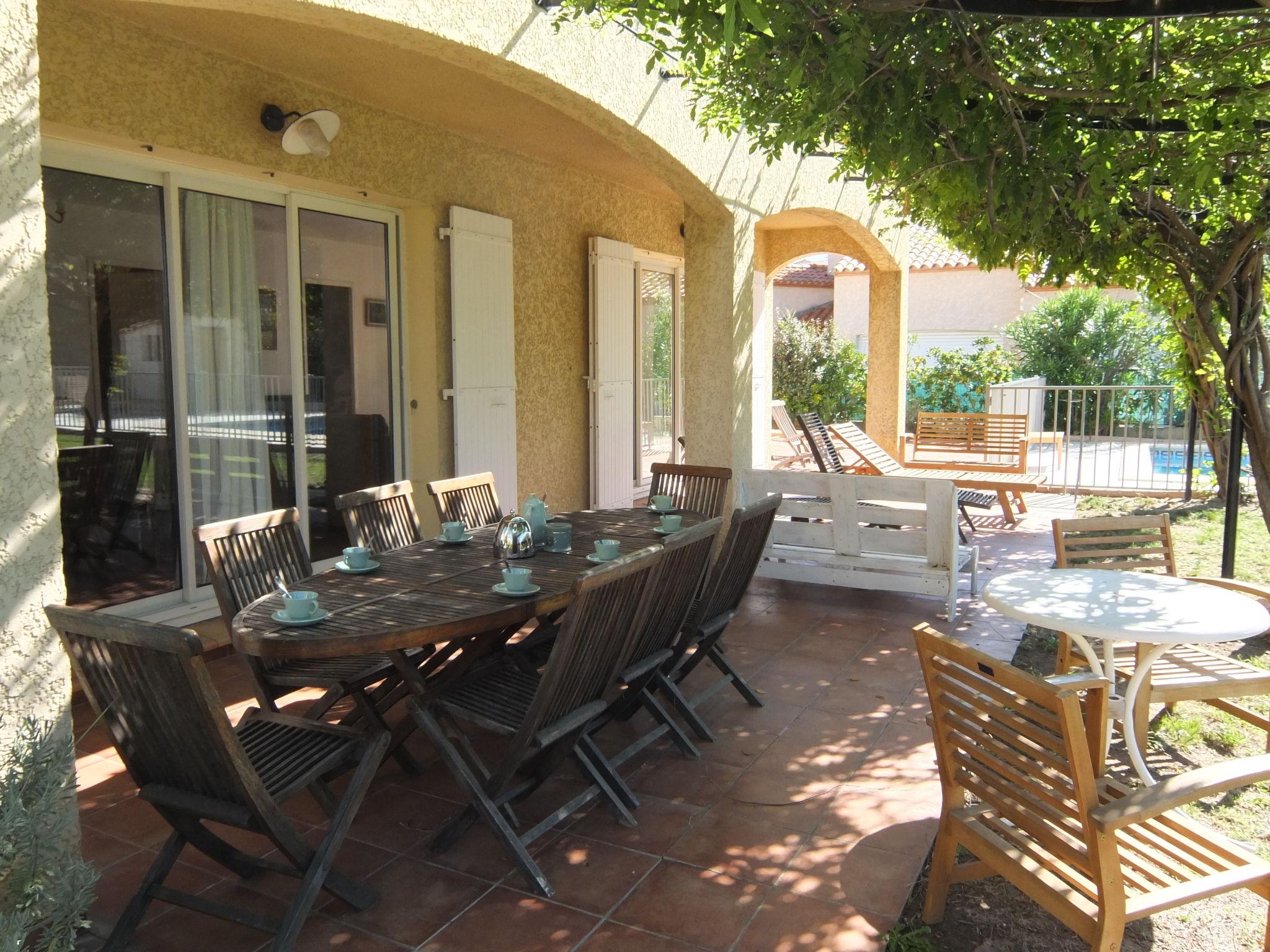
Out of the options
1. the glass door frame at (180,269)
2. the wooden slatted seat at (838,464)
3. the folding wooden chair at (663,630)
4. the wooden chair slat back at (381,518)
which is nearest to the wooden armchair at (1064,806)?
the folding wooden chair at (663,630)

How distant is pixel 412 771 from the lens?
3529 millimetres

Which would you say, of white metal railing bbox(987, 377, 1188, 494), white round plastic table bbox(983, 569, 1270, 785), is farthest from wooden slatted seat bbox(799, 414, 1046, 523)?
white round plastic table bbox(983, 569, 1270, 785)

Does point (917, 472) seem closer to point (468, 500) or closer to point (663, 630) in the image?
point (468, 500)

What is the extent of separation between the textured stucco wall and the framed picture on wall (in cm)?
366

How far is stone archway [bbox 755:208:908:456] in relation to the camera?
33.9ft

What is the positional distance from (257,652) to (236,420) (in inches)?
120

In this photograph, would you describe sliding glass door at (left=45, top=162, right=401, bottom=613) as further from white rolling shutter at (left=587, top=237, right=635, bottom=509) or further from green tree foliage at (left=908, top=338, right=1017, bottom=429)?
green tree foliage at (left=908, top=338, right=1017, bottom=429)

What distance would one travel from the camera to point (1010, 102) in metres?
3.46

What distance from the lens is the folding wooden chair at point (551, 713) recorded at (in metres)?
2.74

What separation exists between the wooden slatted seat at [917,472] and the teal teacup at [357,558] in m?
4.44

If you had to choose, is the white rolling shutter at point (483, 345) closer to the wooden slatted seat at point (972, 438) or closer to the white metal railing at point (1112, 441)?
the wooden slatted seat at point (972, 438)

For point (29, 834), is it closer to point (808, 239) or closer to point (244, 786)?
point (244, 786)

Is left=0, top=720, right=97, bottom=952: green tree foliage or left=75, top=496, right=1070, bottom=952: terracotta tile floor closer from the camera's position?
left=0, top=720, right=97, bottom=952: green tree foliage

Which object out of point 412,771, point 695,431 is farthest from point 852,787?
point 695,431
